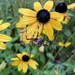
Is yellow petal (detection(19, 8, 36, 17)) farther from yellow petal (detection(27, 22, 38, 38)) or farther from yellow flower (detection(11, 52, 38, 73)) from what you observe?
yellow flower (detection(11, 52, 38, 73))

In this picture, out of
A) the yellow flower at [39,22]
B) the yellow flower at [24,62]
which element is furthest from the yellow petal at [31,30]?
the yellow flower at [24,62]

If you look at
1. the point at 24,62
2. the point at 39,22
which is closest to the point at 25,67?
the point at 24,62

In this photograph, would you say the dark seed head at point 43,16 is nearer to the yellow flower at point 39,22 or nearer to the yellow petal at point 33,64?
the yellow flower at point 39,22

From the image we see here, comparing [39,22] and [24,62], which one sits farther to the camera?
[24,62]

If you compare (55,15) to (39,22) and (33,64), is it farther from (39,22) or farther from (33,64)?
(33,64)

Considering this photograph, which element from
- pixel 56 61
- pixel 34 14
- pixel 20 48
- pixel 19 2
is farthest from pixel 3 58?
pixel 56 61

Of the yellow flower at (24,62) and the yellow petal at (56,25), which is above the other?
the yellow petal at (56,25)

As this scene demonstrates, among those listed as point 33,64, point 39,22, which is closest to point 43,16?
point 39,22

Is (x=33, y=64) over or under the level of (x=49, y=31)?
under
